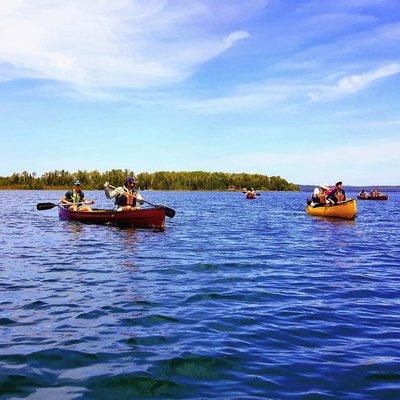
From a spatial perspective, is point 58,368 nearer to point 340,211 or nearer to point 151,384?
point 151,384

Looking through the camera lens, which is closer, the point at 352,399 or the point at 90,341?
the point at 352,399

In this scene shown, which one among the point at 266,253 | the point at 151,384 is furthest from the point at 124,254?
the point at 151,384

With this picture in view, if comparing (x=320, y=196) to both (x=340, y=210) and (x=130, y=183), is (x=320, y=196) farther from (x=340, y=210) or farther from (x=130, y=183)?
(x=130, y=183)

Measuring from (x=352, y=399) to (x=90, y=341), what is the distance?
11.6 feet

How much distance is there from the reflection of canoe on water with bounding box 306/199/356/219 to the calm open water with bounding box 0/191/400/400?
51.1ft

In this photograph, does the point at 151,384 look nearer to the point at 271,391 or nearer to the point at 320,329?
the point at 271,391

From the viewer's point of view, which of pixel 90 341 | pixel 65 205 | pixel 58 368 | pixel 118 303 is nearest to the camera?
pixel 58 368


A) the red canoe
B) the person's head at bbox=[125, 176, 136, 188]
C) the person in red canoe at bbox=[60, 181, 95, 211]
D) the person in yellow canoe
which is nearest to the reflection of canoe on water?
the person in yellow canoe

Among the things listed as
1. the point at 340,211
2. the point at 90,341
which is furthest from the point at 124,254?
the point at 340,211

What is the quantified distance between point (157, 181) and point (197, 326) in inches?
6053

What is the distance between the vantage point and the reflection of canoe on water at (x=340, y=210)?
29.5 m

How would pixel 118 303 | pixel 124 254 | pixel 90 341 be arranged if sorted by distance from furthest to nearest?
1. pixel 124 254
2. pixel 118 303
3. pixel 90 341

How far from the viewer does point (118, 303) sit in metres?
8.41

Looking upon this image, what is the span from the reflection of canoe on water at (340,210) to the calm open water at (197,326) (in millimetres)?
15580
